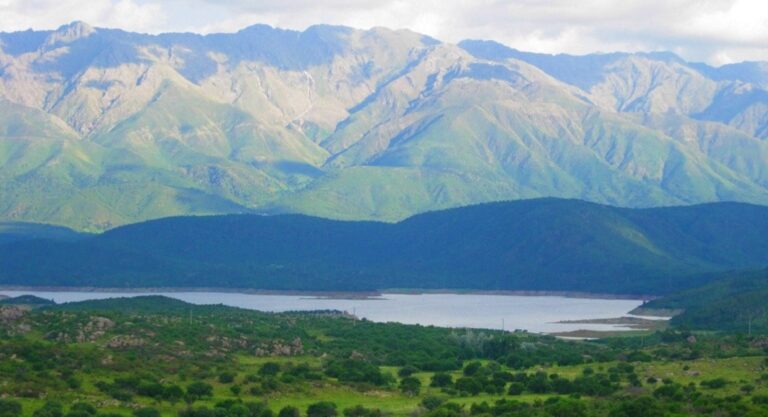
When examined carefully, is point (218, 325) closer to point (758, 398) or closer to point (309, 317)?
point (309, 317)

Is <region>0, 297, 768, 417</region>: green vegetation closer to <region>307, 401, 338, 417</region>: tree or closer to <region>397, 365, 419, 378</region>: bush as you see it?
<region>307, 401, 338, 417</region>: tree

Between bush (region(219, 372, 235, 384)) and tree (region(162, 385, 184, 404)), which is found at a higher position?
bush (region(219, 372, 235, 384))

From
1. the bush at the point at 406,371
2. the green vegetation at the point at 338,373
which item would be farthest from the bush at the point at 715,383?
the bush at the point at 406,371

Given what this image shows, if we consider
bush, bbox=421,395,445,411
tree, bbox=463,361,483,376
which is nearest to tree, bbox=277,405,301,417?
bush, bbox=421,395,445,411

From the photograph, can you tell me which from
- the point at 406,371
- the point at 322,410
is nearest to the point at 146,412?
the point at 322,410

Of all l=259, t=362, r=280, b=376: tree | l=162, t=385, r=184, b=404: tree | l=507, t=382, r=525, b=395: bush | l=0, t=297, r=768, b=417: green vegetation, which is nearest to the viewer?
l=0, t=297, r=768, b=417: green vegetation

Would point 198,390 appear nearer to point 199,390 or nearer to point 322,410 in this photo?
point 199,390

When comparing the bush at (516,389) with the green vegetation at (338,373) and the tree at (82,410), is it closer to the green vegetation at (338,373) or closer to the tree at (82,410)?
the green vegetation at (338,373)
